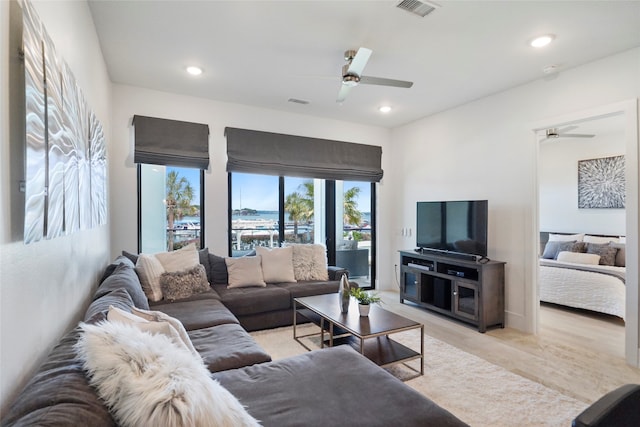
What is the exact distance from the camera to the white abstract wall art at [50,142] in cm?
107

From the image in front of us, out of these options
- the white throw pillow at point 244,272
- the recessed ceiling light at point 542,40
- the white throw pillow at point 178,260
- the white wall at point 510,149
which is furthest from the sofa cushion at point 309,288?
the recessed ceiling light at point 542,40

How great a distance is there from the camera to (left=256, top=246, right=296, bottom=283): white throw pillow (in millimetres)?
4066

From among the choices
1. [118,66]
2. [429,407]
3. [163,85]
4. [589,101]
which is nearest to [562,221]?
[589,101]

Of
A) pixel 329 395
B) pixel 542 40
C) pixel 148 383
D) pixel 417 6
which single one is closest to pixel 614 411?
pixel 329 395

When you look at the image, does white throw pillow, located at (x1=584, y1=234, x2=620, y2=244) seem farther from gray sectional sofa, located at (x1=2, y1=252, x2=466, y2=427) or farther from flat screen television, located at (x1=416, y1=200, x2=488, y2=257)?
gray sectional sofa, located at (x1=2, y1=252, x2=466, y2=427)

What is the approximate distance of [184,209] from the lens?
4316 mm

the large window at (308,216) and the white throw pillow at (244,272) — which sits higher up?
the large window at (308,216)

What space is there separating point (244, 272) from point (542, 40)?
3.71 metres

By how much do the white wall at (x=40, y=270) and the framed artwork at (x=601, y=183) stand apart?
23.9 ft

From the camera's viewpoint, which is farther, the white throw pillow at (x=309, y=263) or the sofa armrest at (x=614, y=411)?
the white throw pillow at (x=309, y=263)

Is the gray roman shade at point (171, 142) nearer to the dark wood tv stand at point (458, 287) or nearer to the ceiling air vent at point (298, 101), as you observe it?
the ceiling air vent at point (298, 101)

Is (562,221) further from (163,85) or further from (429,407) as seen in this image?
(163,85)

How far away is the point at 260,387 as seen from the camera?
5.23 ft

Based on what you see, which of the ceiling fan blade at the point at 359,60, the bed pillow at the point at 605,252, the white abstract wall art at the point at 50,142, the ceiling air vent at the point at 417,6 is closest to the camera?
the white abstract wall art at the point at 50,142
